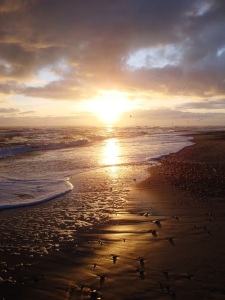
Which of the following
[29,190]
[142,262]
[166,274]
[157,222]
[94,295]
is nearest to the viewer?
[94,295]

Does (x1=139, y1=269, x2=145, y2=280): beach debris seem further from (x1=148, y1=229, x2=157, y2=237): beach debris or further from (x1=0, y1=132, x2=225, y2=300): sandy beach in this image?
(x1=148, y1=229, x2=157, y2=237): beach debris

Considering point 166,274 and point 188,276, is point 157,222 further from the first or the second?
point 188,276

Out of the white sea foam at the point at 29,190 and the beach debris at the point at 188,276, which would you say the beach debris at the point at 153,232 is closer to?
the beach debris at the point at 188,276

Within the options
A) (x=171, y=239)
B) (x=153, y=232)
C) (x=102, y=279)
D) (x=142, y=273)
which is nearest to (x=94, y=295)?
(x=102, y=279)

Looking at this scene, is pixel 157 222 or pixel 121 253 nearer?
pixel 121 253

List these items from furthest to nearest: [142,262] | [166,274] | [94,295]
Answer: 1. [142,262]
2. [166,274]
3. [94,295]

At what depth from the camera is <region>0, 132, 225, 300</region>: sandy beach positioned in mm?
4691

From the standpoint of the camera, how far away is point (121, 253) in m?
5.95

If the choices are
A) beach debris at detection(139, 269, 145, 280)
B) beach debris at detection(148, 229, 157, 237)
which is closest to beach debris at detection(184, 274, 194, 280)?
beach debris at detection(139, 269, 145, 280)

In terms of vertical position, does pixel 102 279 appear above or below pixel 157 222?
below

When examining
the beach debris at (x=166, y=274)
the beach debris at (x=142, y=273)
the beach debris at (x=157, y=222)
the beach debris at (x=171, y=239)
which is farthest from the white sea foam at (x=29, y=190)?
the beach debris at (x=166, y=274)

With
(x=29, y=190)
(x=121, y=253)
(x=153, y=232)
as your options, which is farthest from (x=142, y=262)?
(x=29, y=190)

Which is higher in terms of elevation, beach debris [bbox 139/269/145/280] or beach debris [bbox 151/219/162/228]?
beach debris [bbox 151/219/162/228]

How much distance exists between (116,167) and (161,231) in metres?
10.8
